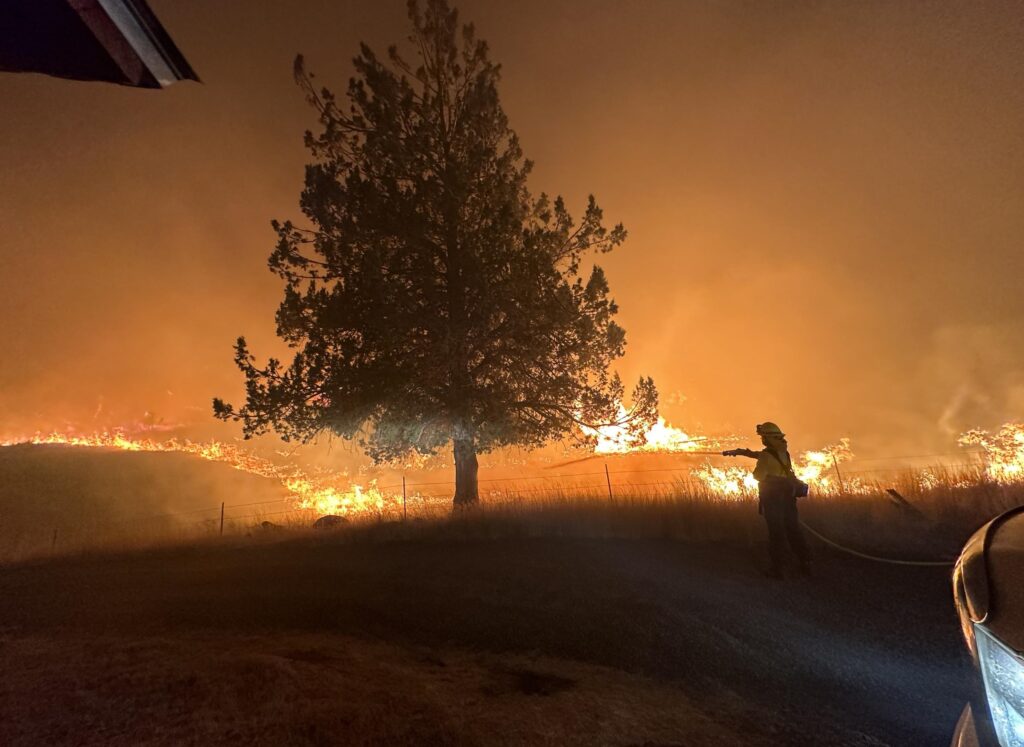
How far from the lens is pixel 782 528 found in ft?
24.3

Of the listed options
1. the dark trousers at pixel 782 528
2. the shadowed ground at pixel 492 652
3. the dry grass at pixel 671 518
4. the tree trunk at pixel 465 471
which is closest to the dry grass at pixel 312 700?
the shadowed ground at pixel 492 652

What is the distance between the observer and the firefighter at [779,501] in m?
7.21

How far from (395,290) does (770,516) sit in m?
10.2

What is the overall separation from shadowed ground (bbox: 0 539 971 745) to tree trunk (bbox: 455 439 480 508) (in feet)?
17.8

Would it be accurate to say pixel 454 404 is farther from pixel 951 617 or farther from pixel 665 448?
pixel 665 448

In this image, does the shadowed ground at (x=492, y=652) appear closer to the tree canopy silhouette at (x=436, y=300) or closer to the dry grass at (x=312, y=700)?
the dry grass at (x=312, y=700)

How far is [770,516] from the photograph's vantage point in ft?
24.2

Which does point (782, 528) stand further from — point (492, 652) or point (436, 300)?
point (436, 300)

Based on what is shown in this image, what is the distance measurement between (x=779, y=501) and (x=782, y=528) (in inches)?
16.9

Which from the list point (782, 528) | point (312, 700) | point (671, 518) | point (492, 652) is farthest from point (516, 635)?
point (671, 518)

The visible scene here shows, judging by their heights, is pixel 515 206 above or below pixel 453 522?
above

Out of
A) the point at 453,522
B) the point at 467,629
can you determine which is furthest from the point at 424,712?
the point at 453,522

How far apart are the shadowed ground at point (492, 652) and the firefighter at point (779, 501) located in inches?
15.8

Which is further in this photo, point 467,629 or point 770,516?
point 770,516
